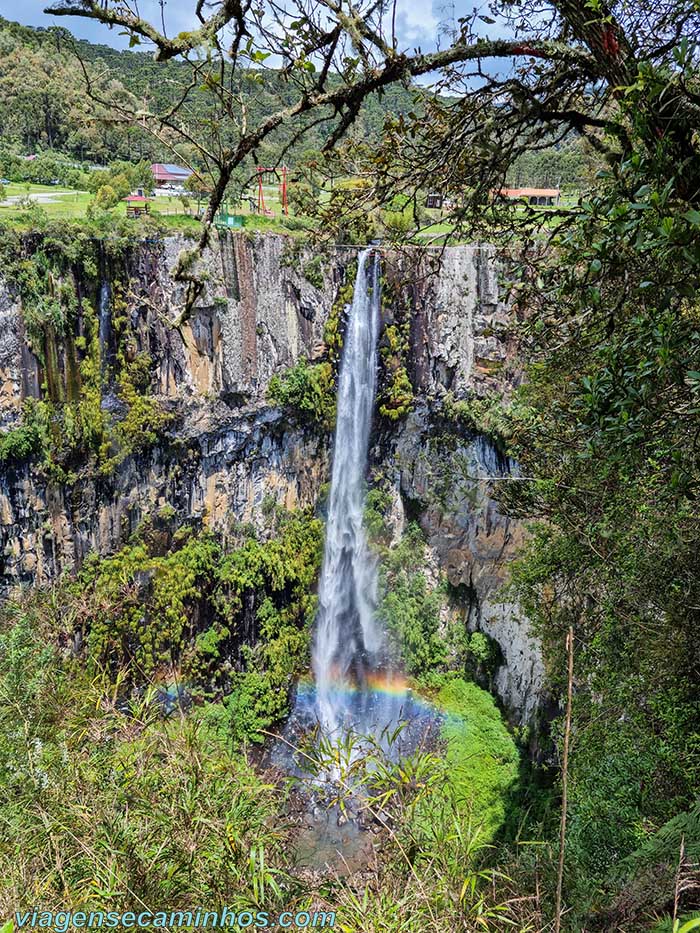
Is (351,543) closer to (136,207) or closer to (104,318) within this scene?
(104,318)

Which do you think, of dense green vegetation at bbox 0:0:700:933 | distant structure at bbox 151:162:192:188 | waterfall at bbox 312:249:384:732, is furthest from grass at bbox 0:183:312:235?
dense green vegetation at bbox 0:0:700:933

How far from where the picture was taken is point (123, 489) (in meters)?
11.7

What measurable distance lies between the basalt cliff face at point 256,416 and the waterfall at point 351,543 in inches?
15.2

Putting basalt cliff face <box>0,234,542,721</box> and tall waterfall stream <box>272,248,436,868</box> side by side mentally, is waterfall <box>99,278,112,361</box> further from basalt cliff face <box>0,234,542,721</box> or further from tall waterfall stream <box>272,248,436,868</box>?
tall waterfall stream <box>272,248,436,868</box>

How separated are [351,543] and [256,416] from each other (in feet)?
12.6

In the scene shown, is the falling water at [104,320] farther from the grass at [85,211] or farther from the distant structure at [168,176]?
the distant structure at [168,176]

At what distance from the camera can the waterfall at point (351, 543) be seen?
13586mm

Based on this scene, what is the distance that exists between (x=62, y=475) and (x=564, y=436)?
30.3 feet

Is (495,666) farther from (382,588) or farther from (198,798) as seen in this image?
(198,798)

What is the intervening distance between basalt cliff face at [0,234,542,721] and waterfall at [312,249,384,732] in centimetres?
39

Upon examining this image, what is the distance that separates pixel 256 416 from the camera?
43.0ft

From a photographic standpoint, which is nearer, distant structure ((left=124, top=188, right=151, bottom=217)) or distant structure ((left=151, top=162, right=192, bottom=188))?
distant structure ((left=124, top=188, right=151, bottom=217))

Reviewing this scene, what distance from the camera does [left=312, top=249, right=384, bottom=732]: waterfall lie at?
44.6 ft

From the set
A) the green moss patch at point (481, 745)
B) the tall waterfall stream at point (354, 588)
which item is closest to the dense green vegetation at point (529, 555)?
the green moss patch at point (481, 745)
